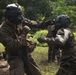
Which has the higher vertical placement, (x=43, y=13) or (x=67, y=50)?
(x=43, y=13)

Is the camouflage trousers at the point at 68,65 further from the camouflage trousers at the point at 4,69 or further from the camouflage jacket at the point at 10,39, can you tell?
the camouflage trousers at the point at 4,69

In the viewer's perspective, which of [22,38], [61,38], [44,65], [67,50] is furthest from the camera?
[44,65]

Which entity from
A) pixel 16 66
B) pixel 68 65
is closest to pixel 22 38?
pixel 16 66

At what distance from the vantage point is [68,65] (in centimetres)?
671

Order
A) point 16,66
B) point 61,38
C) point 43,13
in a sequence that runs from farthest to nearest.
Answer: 1. point 43,13
2. point 16,66
3. point 61,38

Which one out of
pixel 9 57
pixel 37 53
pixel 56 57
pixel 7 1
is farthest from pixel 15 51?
pixel 7 1

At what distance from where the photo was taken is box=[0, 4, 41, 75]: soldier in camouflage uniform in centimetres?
594

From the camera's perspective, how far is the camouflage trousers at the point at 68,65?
21.9 feet

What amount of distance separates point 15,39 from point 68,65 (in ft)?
4.39

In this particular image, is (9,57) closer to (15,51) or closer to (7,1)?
(15,51)

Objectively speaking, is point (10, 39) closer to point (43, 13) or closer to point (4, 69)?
point (4, 69)

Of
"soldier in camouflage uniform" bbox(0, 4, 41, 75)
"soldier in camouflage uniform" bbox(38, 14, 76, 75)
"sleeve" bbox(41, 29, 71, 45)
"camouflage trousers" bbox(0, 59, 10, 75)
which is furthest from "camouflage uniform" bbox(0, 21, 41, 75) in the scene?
"soldier in camouflage uniform" bbox(38, 14, 76, 75)

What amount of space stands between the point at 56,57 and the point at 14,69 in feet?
21.2

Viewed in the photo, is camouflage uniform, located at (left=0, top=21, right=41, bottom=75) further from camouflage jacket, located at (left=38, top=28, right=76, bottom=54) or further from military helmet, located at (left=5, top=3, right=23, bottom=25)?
camouflage jacket, located at (left=38, top=28, right=76, bottom=54)
